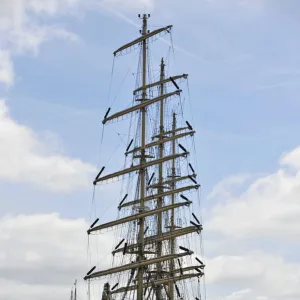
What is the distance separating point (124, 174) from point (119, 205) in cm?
393

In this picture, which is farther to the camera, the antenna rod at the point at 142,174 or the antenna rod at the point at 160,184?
the antenna rod at the point at 160,184

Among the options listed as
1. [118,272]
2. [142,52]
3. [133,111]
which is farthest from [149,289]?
[142,52]

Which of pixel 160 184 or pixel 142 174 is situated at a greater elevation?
pixel 160 184

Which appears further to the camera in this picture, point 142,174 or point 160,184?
point 160,184

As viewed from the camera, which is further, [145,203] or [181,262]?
[181,262]

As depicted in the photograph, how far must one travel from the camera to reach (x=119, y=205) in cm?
9638

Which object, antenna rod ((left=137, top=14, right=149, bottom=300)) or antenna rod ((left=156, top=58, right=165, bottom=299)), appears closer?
antenna rod ((left=137, top=14, right=149, bottom=300))

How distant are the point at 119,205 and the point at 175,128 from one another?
22482mm

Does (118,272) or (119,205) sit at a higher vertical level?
(119,205)

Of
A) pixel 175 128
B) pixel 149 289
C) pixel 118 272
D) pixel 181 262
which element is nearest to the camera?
pixel 118 272

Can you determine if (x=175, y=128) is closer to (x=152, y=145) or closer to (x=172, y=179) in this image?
(x=172, y=179)

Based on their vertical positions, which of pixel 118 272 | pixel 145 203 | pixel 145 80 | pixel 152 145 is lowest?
pixel 118 272

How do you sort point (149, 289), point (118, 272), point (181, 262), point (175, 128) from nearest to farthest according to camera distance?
1. point (118, 272)
2. point (149, 289)
3. point (181, 262)
4. point (175, 128)

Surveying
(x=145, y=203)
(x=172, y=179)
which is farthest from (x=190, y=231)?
(x=172, y=179)
